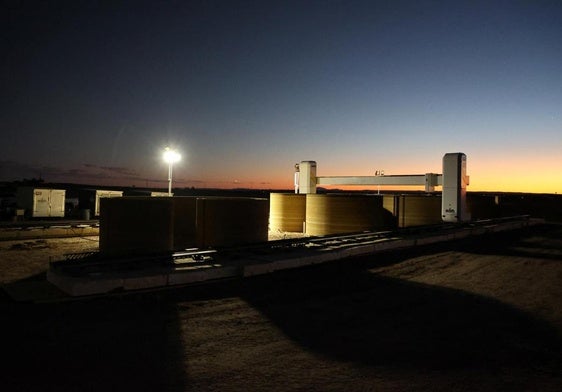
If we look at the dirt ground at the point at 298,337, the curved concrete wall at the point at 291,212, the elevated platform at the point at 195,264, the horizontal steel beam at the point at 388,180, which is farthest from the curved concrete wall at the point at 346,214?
the dirt ground at the point at 298,337

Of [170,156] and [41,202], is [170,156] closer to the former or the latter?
[170,156]

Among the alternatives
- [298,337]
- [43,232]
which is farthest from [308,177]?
[298,337]

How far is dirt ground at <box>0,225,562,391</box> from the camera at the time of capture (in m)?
4.13

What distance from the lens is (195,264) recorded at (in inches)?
355

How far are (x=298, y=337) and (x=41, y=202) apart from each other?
95.1ft

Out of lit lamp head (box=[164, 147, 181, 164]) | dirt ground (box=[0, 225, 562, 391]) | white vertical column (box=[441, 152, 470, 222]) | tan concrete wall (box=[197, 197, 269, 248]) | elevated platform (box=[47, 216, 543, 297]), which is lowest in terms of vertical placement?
dirt ground (box=[0, 225, 562, 391])

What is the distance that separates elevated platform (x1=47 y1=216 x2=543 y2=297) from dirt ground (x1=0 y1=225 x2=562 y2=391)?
1.28ft

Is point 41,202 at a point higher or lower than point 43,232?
higher

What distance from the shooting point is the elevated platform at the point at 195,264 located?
731 cm

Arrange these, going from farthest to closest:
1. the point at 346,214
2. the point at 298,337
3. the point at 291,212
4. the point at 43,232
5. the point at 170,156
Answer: the point at 291,212 → the point at 170,156 → the point at 346,214 → the point at 43,232 → the point at 298,337

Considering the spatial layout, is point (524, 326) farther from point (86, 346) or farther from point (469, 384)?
point (86, 346)

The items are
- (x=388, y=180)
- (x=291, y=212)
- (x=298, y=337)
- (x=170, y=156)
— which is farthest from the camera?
(x=291, y=212)

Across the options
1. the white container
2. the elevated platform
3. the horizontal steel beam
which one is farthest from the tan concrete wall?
the white container

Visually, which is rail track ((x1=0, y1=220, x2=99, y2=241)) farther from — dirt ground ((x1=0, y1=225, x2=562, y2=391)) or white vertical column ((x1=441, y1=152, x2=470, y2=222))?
white vertical column ((x1=441, y1=152, x2=470, y2=222))
